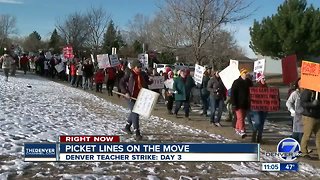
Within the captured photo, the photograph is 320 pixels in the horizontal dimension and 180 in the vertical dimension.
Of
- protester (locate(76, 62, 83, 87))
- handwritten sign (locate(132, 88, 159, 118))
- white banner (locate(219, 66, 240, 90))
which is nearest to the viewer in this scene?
handwritten sign (locate(132, 88, 159, 118))

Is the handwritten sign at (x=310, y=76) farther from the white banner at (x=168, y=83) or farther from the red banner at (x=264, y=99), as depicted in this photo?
the white banner at (x=168, y=83)

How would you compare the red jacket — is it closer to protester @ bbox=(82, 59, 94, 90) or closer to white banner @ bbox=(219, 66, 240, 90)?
protester @ bbox=(82, 59, 94, 90)

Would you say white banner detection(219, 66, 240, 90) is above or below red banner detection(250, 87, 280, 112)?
above

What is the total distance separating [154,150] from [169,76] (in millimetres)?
14620

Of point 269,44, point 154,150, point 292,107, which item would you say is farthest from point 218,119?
point 269,44

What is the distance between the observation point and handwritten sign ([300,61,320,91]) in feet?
30.8

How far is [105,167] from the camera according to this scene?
26.5ft

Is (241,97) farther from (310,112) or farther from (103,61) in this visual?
(103,61)

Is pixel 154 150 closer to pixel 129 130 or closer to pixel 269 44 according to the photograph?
pixel 129 130

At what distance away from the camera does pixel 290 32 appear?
160 ft

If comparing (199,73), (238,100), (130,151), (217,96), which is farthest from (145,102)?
(199,73)

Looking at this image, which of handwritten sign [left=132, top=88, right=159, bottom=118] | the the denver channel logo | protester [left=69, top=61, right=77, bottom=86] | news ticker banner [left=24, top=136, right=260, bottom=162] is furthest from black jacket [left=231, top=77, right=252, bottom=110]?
protester [left=69, top=61, right=77, bottom=86]

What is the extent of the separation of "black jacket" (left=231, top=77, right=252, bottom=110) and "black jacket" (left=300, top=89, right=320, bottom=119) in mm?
2071

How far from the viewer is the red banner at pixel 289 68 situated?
11719 mm
